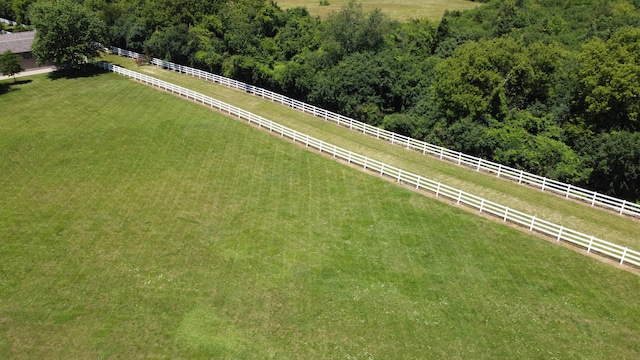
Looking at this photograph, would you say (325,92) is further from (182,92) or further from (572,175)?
(572,175)

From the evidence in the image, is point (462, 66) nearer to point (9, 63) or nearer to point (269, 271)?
point (269, 271)

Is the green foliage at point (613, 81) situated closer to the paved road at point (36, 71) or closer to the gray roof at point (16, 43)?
the paved road at point (36, 71)

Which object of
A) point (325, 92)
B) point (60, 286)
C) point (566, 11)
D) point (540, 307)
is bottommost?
point (60, 286)

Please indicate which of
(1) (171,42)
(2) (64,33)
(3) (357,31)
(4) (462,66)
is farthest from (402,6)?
(2) (64,33)

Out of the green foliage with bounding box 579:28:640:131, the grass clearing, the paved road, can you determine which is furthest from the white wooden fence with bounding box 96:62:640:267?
the paved road

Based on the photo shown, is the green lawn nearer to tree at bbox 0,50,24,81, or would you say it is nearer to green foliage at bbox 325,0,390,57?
green foliage at bbox 325,0,390,57

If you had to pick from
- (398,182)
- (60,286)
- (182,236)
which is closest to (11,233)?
(60,286)
